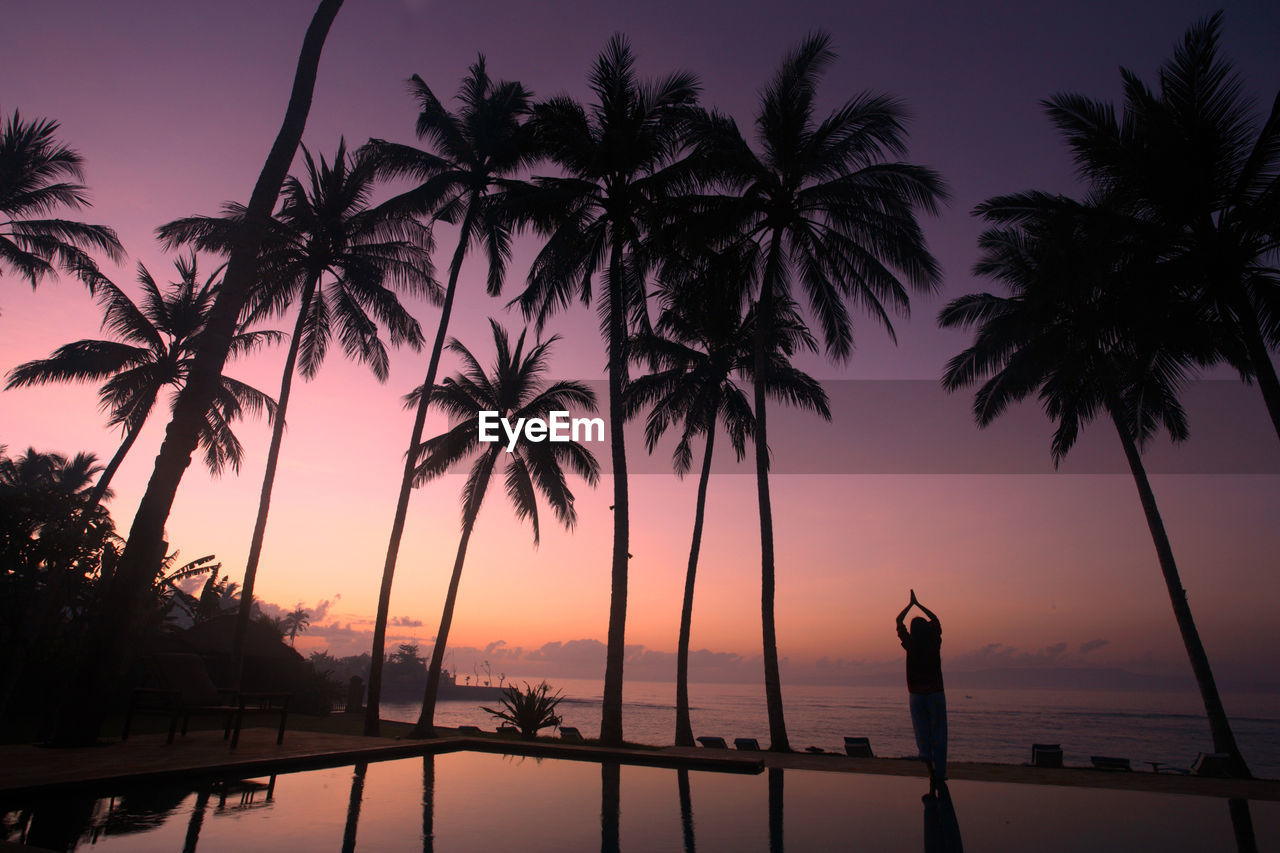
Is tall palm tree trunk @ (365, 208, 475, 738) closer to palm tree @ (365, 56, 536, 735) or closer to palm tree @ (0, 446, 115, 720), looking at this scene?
palm tree @ (365, 56, 536, 735)

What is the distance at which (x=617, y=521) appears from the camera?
16.2 metres

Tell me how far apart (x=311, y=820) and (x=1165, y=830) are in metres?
6.36

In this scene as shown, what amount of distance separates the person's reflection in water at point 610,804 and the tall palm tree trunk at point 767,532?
7665 mm

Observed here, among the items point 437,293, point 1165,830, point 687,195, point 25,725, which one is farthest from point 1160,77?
point 25,725

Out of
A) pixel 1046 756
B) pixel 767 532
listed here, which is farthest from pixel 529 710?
pixel 1046 756

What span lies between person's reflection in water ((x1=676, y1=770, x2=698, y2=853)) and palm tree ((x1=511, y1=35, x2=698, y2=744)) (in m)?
8.97

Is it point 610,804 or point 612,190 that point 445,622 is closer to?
point 612,190

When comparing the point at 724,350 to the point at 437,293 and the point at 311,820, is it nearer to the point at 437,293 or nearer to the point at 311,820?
the point at 437,293

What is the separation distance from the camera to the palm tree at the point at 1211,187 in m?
14.0

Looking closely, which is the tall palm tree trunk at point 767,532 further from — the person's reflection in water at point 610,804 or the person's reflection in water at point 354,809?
the person's reflection in water at point 354,809

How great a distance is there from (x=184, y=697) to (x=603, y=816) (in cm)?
724

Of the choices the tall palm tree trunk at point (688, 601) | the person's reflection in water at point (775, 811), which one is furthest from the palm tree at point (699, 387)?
the person's reflection in water at point (775, 811)

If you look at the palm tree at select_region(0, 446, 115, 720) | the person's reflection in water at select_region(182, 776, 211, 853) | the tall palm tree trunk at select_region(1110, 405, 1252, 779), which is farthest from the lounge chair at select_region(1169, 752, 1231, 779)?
the palm tree at select_region(0, 446, 115, 720)

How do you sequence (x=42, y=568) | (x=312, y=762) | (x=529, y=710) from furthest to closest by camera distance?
(x=529, y=710), (x=42, y=568), (x=312, y=762)
